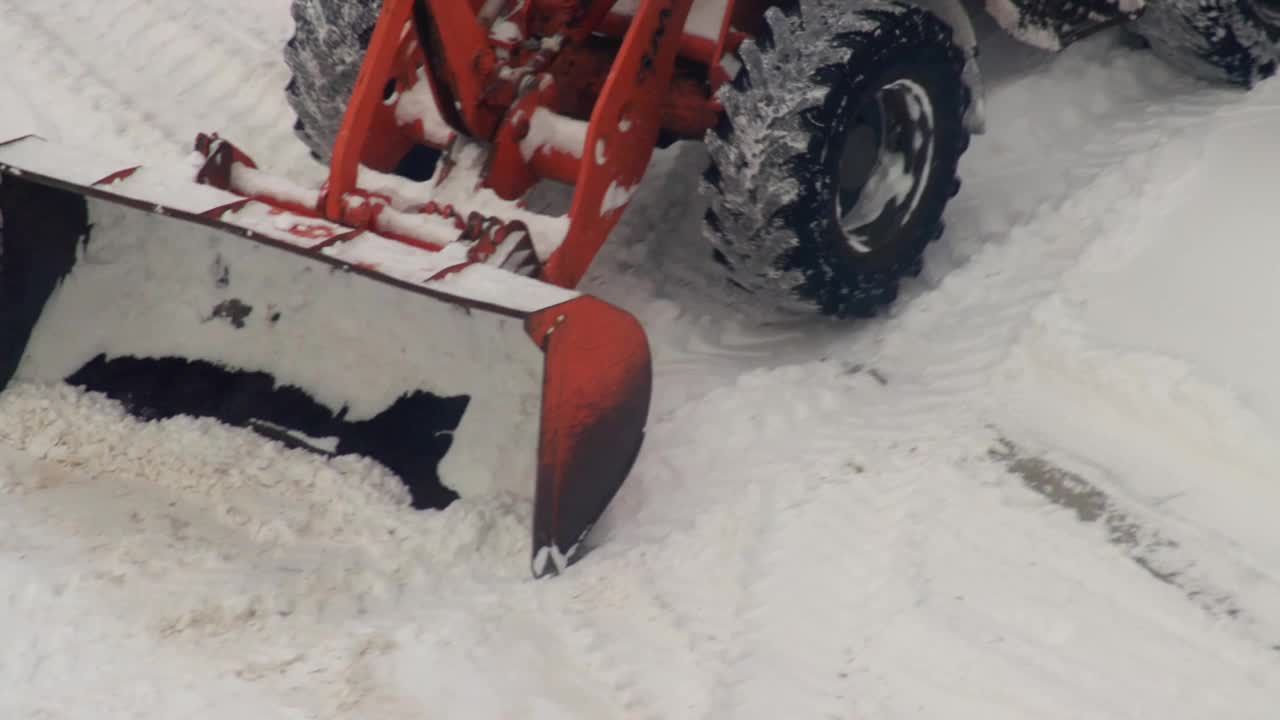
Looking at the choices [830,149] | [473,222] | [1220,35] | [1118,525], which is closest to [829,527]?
[1118,525]

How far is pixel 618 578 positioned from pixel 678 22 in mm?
1552

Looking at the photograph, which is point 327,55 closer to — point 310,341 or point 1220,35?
point 310,341

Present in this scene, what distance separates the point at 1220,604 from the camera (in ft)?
8.26

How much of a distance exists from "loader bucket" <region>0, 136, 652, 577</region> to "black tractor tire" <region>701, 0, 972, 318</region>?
628mm

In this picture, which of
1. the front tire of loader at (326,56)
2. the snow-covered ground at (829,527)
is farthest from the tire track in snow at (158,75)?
the snow-covered ground at (829,527)

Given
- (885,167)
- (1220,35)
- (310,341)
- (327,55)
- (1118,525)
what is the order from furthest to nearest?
(1220,35) → (327,55) → (885,167) → (310,341) → (1118,525)

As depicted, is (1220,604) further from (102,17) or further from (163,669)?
(102,17)

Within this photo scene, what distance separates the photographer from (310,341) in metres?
3.20

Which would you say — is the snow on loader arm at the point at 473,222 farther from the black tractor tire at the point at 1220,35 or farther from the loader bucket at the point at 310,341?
the black tractor tire at the point at 1220,35

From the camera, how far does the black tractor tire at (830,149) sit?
9.96ft

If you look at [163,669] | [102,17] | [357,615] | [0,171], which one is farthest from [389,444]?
[102,17]

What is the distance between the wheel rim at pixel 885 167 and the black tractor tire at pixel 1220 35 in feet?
4.54

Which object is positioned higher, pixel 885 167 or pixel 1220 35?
pixel 1220 35

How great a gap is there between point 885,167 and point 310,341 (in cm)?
182
